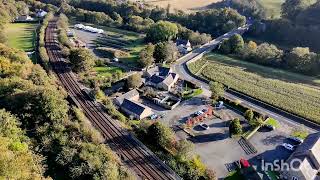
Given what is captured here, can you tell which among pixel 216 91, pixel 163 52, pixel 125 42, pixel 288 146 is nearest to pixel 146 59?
pixel 163 52

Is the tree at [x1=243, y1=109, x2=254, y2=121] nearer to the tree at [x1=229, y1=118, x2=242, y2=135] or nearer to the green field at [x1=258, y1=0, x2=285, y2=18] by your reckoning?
the tree at [x1=229, y1=118, x2=242, y2=135]

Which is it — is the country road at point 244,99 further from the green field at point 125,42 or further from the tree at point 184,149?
the tree at point 184,149

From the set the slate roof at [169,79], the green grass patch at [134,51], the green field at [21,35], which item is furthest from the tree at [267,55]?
the green field at [21,35]

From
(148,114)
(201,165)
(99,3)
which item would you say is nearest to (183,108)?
(148,114)

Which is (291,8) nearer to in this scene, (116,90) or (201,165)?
(116,90)

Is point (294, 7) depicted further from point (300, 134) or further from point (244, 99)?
point (300, 134)

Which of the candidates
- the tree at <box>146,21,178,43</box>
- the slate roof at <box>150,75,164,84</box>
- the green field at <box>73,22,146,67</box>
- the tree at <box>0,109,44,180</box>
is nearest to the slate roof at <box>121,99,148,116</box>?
the slate roof at <box>150,75,164,84</box>
